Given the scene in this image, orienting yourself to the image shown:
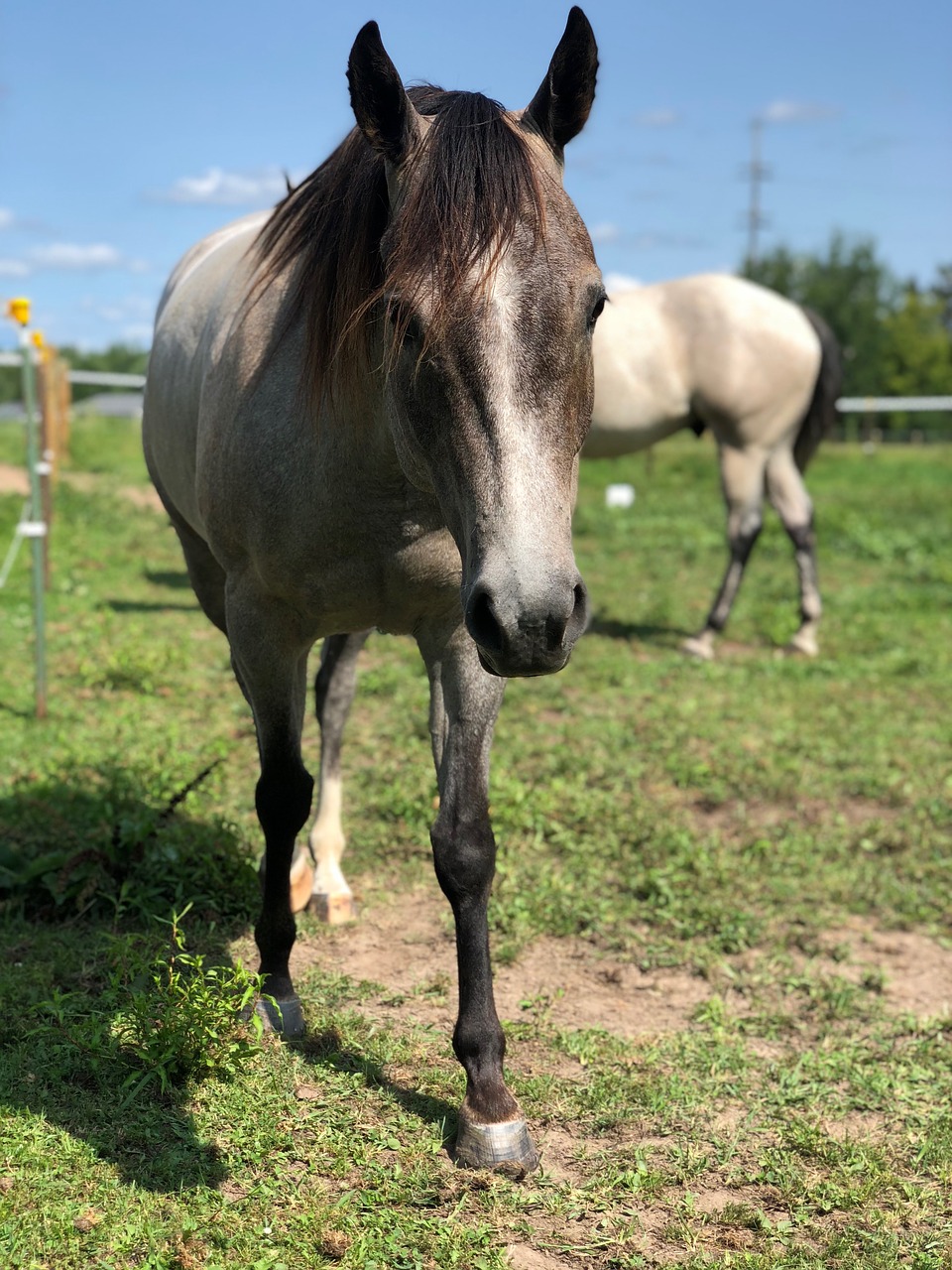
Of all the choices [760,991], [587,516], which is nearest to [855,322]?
[587,516]

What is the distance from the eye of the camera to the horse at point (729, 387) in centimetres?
762

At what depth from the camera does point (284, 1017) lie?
289cm

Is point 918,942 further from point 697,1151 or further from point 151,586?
point 151,586

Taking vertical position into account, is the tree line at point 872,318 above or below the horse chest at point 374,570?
above

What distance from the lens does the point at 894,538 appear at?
11.3m

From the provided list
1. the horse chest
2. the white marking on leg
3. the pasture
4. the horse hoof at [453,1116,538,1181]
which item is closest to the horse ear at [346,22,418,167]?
the horse chest

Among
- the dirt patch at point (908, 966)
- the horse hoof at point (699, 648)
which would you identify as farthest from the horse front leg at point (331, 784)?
the horse hoof at point (699, 648)

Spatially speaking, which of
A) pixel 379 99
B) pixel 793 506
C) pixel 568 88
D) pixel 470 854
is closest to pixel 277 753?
pixel 470 854

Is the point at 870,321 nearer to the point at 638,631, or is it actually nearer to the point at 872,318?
the point at 872,318

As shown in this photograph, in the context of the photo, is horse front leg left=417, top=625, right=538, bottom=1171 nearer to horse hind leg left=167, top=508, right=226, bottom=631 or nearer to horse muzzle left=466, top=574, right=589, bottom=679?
horse muzzle left=466, top=574, right=589, bottom=679

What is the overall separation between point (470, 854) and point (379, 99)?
5.16 ft

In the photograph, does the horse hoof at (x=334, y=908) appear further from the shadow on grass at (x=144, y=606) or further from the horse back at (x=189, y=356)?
the shadow on grass at (x=144, y=606)

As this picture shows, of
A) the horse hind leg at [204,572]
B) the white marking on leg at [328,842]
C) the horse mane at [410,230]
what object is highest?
the horse mane at [410,230]

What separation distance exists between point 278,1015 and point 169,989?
12.2 inches
